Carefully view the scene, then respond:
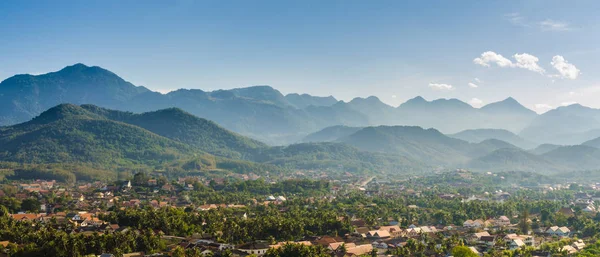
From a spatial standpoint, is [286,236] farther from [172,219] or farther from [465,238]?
[465,238]

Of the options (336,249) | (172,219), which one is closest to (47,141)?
(172,219)

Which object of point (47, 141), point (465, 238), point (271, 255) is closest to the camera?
point (271, 255)

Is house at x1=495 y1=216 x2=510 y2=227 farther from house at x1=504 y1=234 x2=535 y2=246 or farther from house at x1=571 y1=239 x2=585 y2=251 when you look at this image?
house at x1=571 y1=239 x2=585 y2=251

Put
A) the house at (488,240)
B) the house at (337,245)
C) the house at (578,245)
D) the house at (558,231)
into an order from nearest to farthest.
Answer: the house at (337,245) → the house at (578,245) → the house at (488,240) → the house at (558,231)

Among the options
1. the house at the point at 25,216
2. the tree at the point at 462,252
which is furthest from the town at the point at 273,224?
the tree at the point at 462,252

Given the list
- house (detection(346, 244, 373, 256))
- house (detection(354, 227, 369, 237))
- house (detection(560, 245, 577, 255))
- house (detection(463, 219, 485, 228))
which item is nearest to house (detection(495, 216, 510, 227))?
house (detection(463, 219, 485, 228))

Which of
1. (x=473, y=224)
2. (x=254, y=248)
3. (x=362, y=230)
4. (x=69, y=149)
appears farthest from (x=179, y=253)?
(x=69, y=149)

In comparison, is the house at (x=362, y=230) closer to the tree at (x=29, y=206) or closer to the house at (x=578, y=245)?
the house at (x=578, y=245)

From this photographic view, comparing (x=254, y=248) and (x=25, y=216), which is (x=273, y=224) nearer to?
(x=254, y=248)
